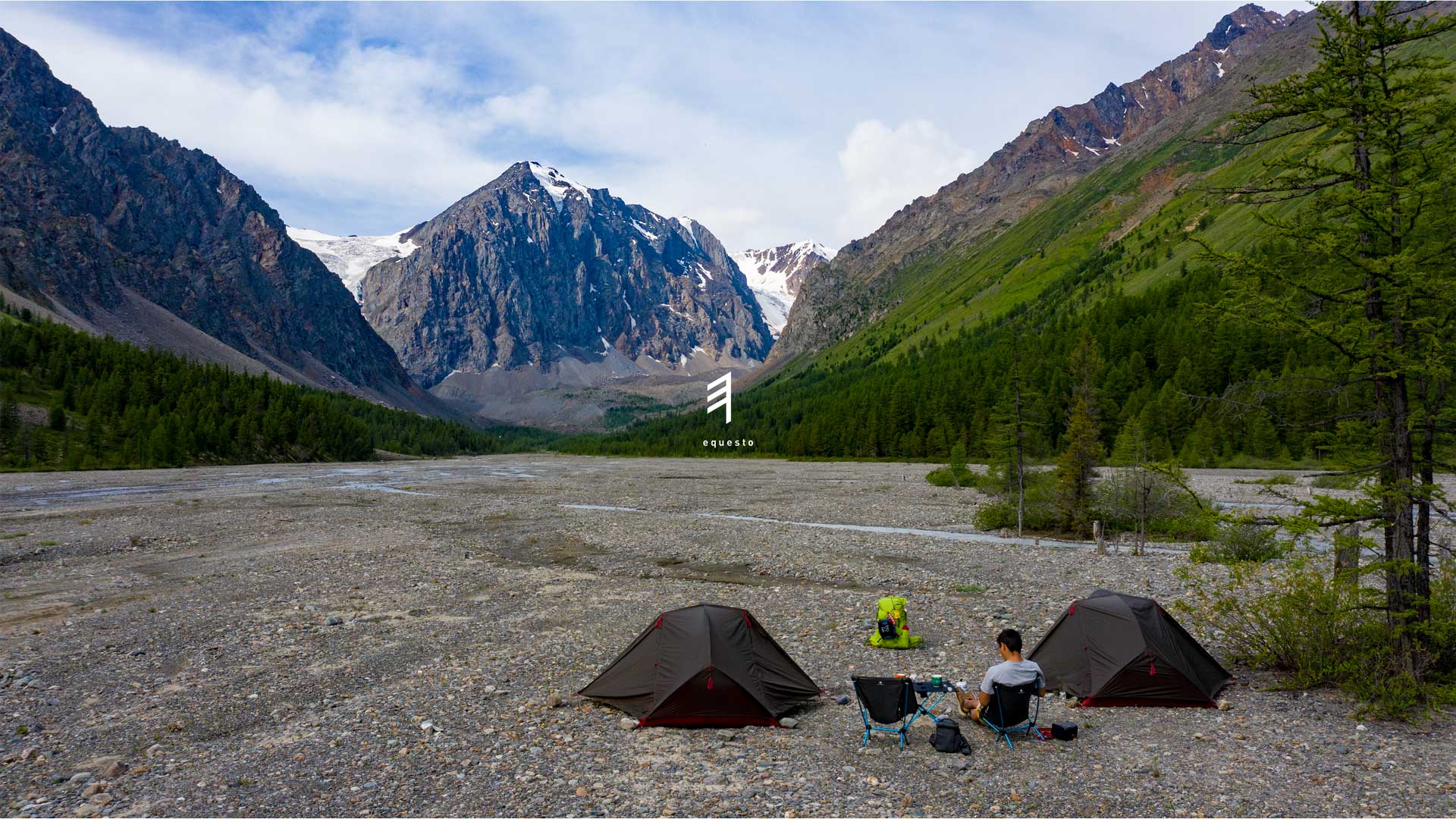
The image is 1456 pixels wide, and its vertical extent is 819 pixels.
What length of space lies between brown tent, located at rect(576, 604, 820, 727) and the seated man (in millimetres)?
3349

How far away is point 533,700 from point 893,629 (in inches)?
357

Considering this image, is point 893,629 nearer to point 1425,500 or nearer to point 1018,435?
point 1425,500

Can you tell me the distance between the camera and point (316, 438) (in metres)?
147

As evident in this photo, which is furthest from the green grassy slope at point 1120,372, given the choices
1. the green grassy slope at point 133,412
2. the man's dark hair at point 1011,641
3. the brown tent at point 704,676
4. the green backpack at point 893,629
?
the green grassy slope at point 133,412

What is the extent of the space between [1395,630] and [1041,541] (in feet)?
92.2

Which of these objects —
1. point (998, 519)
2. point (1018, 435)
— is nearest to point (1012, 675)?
point (1018, 435)

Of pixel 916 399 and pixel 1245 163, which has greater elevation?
pixel 1245 163

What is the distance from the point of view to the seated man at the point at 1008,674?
12.8 meters

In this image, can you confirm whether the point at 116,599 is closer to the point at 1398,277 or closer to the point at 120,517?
the point at 120,517

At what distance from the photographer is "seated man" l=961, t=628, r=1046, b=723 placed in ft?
41.9

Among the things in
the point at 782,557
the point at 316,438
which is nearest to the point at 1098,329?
the point at 782,557

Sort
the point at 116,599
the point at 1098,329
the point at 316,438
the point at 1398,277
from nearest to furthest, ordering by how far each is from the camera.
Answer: the point at 1398,277
the point at 116,599
the point at 1098,329
the point at 316,438

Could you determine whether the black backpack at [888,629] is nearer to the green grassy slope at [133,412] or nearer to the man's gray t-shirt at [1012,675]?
the man's gray t-shirt at [1012,675]

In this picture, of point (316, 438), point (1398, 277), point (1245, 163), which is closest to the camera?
point (1398, 277)
